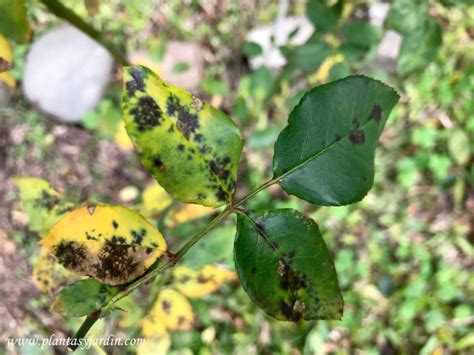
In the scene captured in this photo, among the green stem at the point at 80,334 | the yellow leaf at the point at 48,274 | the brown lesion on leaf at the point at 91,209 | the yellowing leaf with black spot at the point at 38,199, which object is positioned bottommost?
the yellow leaf at the point at 48,274

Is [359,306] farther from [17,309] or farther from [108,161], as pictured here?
[17,309]

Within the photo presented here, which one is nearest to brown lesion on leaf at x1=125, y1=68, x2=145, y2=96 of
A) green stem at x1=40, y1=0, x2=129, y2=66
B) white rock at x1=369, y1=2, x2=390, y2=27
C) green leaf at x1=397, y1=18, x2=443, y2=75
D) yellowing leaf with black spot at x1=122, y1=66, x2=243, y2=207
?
yellowing leaf with black spot at x1=122, y1=66, x2=243, y2=207

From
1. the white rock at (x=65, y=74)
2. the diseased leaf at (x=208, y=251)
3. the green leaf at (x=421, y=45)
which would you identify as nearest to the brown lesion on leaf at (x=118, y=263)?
the diseased leaf at (x=208, y=251)

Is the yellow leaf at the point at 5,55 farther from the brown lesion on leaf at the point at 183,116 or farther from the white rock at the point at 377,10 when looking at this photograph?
the white rock at the point at 377,10

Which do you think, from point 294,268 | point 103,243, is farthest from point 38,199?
point 294,268

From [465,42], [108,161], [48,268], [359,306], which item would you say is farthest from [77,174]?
[465,42]
